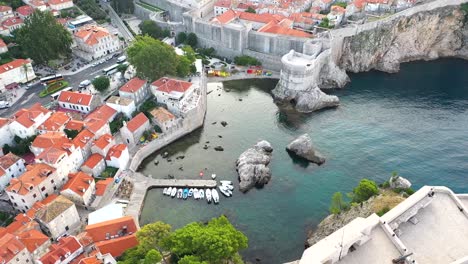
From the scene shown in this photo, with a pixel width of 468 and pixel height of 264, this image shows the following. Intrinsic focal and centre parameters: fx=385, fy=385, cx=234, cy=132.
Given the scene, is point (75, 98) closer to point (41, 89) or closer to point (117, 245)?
point (41, 89)

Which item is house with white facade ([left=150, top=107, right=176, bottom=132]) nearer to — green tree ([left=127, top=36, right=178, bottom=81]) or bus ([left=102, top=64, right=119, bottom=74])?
green tree ([left=127, top=36, right=178, bottom=81])

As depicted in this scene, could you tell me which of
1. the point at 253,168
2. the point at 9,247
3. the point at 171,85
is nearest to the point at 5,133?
the point at 9,247

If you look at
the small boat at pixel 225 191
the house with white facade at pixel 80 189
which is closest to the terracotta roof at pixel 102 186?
the house with white facade at pixel 80 189

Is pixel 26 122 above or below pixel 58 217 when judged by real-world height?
above

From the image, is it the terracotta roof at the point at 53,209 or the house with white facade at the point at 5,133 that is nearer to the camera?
the terracotta roof at the point at 53,209

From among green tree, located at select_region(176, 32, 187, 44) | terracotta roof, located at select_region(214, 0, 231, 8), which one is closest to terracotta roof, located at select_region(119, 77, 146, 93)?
green tree, located at select_region(176, 32, 187, 44)

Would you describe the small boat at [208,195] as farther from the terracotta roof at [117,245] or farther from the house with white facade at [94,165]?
the house with white facade at [94,165]
